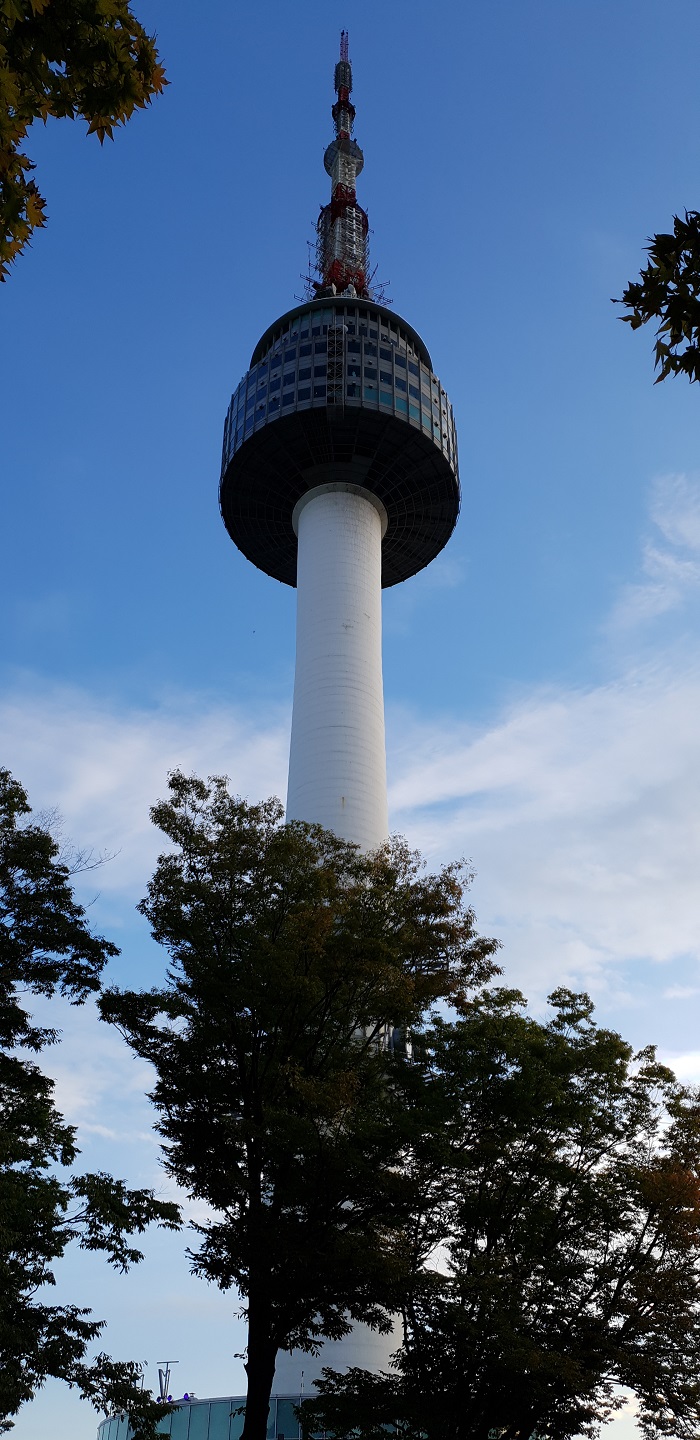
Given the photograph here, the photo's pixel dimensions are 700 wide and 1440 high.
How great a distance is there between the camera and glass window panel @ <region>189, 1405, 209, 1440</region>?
4394 cm

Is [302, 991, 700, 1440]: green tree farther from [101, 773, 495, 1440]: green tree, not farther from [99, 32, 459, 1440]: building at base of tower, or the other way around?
[99, 32, 459, 1440]: building at base of tower

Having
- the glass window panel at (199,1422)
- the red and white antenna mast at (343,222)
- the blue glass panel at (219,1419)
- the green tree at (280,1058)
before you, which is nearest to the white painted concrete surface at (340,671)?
the red and white antenna mast at (343,222)

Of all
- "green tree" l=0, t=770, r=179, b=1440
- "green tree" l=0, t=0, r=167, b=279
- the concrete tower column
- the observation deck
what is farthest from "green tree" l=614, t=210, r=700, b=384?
the observation deck

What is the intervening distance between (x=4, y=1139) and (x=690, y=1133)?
679 inches

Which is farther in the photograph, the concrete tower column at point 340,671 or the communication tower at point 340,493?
the communication tower at point 340,493

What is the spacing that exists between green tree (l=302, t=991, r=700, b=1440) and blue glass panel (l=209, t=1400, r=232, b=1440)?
60.9 feet

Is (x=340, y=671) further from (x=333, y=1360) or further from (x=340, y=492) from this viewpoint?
(x=333, y=1360)

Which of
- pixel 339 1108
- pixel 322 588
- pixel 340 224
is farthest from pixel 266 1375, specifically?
pixel 340 224

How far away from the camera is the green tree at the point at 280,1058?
24.8 m

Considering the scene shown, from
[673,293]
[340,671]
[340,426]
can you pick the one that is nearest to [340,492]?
[340,426]

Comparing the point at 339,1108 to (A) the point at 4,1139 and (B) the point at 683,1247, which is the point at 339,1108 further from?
(B) the point at 683,1247

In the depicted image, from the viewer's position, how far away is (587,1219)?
26.8 meters

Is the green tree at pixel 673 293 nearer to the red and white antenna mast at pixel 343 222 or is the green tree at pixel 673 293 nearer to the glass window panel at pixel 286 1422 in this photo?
the glass window panel at pixel 286 1422

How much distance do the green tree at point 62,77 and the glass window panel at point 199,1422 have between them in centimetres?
4707
